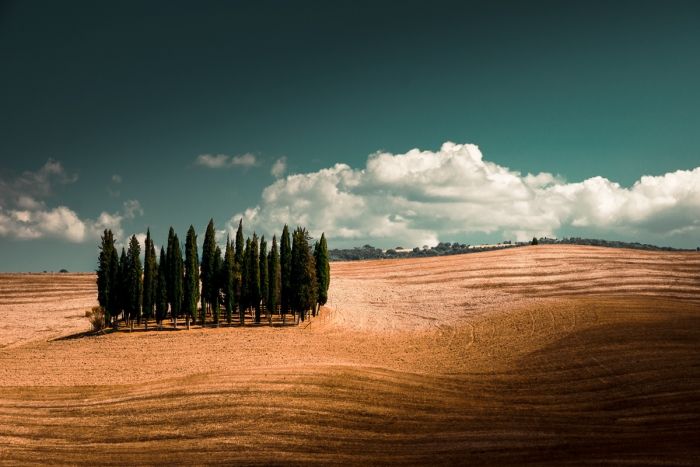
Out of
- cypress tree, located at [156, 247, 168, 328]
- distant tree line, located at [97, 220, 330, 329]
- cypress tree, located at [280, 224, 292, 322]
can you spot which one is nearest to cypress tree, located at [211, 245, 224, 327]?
distant tree line, located at [97, 220, 330, 329]

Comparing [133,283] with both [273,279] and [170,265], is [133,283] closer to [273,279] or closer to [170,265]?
[170,265]

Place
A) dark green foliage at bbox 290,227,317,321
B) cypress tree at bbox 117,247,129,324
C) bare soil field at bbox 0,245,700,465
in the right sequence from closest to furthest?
bare soil field at bbox 0,245,700,465, dark green foliage at bbox 290,227,317,321, cypress tree at bbox 117,247,129,324

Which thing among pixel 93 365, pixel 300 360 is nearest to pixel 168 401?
pixel 300 360

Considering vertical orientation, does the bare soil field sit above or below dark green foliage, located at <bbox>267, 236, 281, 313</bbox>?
below

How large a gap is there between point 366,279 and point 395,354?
193ft

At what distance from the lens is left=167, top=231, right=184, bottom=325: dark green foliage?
7538 cm

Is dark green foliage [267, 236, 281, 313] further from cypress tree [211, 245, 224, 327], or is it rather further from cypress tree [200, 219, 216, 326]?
cypress tree [200, 219, 216, 326]

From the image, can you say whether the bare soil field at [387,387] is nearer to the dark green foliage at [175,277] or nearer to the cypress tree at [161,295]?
the cypress tree at [161,295]

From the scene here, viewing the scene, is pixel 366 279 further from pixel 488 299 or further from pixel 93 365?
pixel 93 365

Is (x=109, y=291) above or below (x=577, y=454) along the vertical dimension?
above

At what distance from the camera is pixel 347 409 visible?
127ft

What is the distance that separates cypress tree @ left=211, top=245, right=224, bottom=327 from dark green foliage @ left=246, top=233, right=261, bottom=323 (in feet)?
15.3

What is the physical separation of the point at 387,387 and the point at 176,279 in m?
44.7

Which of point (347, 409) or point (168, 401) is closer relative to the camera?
point (347, 409)
